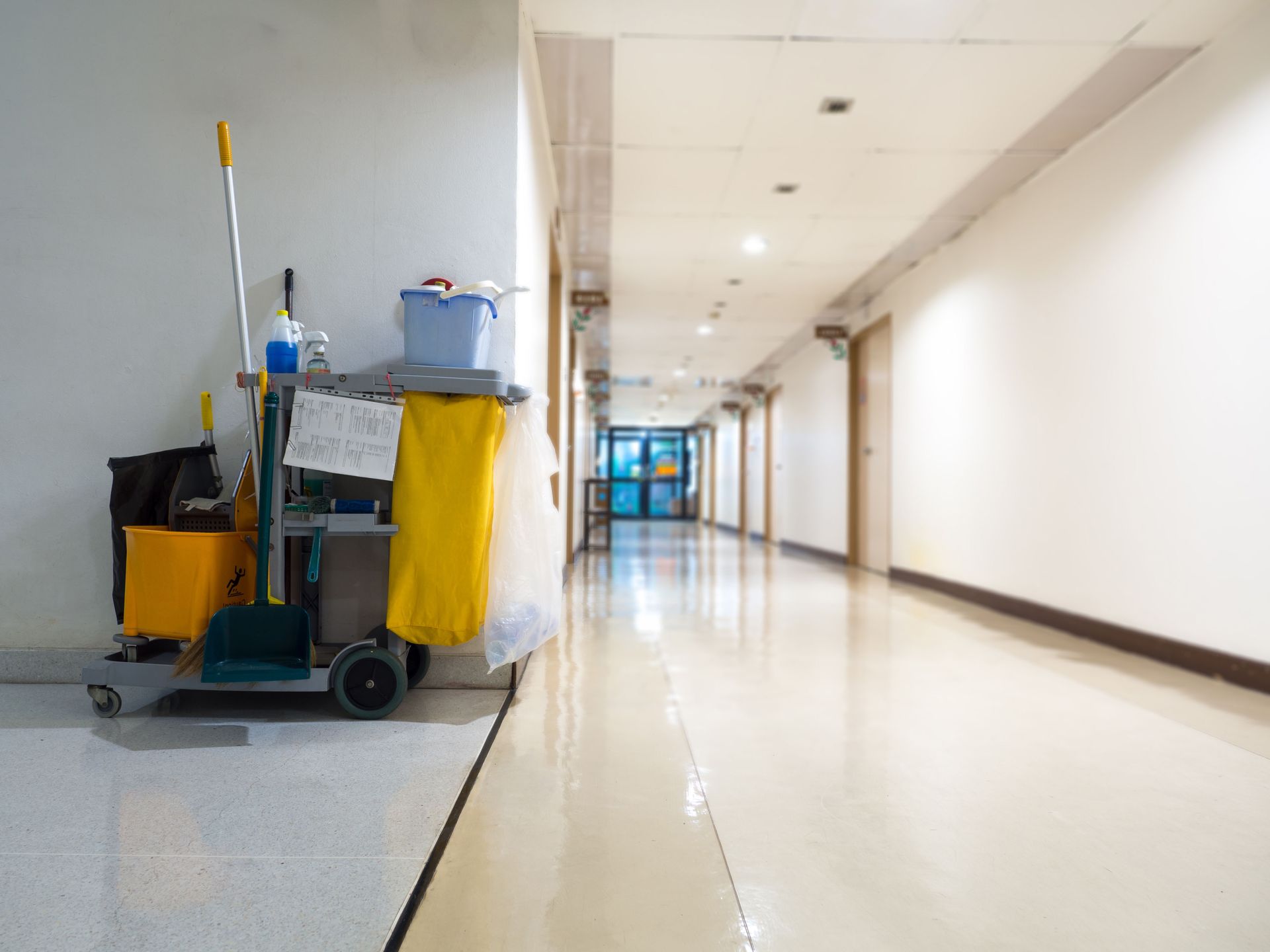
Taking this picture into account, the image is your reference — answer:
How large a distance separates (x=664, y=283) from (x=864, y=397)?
8.32ft

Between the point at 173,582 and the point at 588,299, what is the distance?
5200 millimetres

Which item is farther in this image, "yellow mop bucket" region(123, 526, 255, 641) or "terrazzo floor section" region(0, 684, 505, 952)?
"yellow mop bucket" region(123, 526, 255, 641)

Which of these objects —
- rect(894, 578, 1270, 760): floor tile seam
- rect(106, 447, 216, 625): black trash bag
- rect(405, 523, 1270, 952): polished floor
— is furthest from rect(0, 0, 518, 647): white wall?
rect(894, 578, 1270, 760): floor tile seam

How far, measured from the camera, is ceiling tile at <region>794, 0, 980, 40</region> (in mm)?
3049

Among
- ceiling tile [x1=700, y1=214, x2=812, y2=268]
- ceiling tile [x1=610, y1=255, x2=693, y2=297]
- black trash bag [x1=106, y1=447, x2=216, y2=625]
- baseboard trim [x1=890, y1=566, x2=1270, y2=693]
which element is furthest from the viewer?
ceiling tile [x1=610, y1=255, x2=693, y2=297]

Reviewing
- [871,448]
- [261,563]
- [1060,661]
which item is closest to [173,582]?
[261,563]

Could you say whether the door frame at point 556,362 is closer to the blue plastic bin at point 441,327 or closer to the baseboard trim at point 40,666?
the blue plastic bin at point 441,327

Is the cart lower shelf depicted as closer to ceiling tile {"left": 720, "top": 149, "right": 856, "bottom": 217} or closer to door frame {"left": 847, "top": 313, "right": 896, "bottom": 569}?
ceiling tile {"left": 720, "top": 149, "right": 856, "bottom": 217}

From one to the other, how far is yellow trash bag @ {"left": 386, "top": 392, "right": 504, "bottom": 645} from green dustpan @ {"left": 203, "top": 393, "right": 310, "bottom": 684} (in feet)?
0.84

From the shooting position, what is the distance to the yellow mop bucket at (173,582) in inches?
85.9

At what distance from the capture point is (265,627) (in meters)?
2.15

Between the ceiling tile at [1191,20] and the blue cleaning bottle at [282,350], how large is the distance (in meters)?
3.50

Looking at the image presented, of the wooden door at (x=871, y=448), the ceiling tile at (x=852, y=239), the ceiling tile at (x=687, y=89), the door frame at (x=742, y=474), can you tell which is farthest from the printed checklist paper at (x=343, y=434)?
the door frame at (x=742, y=474)

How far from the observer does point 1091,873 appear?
142 centimetres
